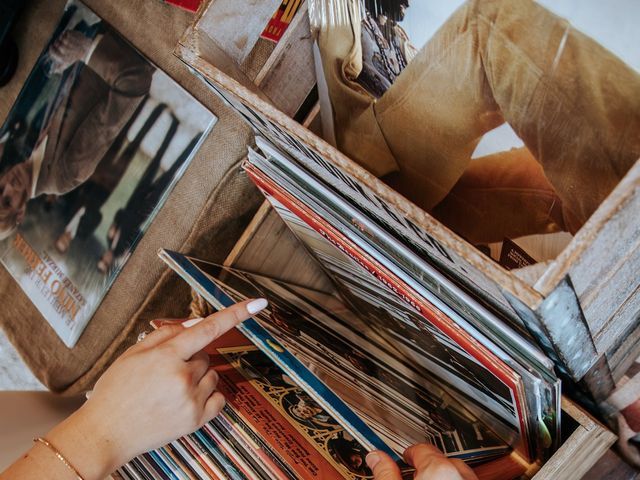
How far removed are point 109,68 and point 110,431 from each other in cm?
131

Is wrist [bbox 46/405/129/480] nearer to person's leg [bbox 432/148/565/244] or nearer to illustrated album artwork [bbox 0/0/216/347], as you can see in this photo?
person's leg [bbox 432/148/565/244]

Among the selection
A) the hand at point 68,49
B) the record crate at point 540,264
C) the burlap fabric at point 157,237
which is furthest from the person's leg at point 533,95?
the hand at point 68,49

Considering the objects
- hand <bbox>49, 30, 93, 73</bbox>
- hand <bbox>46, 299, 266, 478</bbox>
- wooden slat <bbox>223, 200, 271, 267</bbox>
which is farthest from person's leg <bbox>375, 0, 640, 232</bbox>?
hand <bbox>49, 30, 93, 73</bbox>

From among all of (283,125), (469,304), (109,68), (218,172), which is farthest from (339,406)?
(109,68)

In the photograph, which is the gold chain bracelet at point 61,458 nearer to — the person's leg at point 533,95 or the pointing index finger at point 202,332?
the pointing index finger at point 202,332

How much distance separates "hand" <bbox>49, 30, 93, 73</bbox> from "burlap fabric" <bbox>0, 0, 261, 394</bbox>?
0.11 m

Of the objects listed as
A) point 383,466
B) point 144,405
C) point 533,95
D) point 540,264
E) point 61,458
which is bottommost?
point 61,458

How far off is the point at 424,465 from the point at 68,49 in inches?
72.5

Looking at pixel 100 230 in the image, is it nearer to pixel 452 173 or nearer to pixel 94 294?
pixel 94 294

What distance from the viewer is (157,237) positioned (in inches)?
65.3

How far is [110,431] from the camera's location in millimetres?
886

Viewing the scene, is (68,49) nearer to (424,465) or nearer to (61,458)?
(61,458)

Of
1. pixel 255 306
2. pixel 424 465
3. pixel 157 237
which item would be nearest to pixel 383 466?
pixel 424 465

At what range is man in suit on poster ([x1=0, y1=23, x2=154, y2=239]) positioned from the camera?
1780 millimetres
